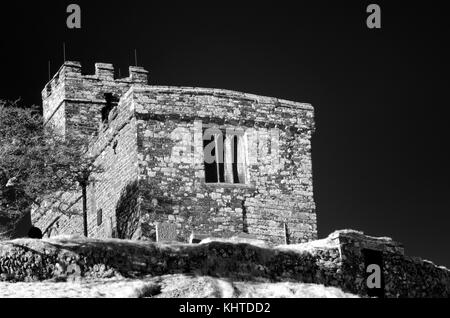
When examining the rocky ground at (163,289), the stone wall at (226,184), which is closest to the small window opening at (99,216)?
the stone wall at (226,184)

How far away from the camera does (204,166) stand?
49281 millimetres

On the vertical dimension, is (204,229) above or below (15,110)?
below

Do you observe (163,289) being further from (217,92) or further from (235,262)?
(217,92)

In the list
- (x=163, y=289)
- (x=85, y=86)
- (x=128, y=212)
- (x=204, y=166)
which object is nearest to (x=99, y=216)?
(x=128, y=212)

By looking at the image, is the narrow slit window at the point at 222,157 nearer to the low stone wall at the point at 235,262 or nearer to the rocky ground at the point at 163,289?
the low stone wall at the point at 235,262

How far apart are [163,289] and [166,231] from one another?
11294 millimetres

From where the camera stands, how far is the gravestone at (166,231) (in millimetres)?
47000

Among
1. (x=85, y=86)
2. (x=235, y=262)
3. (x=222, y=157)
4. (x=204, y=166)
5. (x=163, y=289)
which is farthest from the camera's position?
(x=85, y=86)

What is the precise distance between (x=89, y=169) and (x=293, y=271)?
49.5ft

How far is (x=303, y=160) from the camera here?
51156 millimetres

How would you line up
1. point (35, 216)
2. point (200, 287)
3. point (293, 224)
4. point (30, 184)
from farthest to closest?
point (35, 216) → point (293, 224) → point (30, 184) → point (200, 287)

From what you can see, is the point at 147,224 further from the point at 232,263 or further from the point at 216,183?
the point at 232,263

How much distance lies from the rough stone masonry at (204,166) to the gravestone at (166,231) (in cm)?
19
